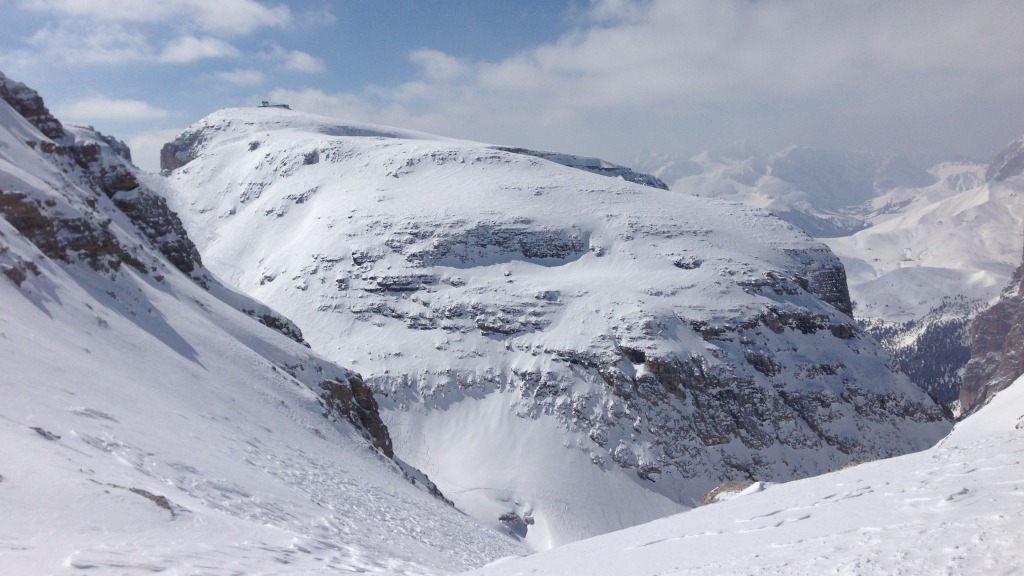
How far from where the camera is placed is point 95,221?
1069 inches

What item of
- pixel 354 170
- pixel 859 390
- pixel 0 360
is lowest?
pixel 859 390

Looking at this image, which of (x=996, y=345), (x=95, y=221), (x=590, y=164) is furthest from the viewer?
(x=996, y=345)

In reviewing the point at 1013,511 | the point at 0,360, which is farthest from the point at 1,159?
the point at 1013,511

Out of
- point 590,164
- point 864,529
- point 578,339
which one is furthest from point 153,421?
point 590,164

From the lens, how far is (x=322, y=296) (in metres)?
69.4

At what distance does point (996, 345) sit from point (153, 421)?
203725 millimetres

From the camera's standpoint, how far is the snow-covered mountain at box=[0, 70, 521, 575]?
9195 millimetres

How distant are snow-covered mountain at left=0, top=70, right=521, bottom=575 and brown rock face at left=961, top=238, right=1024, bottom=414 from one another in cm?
14605

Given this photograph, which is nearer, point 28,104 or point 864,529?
point 864,529

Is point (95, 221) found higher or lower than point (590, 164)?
lower

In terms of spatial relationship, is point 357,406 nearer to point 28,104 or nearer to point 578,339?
point 28,104

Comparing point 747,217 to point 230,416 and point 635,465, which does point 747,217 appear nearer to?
point 635,465

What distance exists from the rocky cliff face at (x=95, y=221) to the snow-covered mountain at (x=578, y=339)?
1702cm

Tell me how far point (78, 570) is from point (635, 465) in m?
49.3
